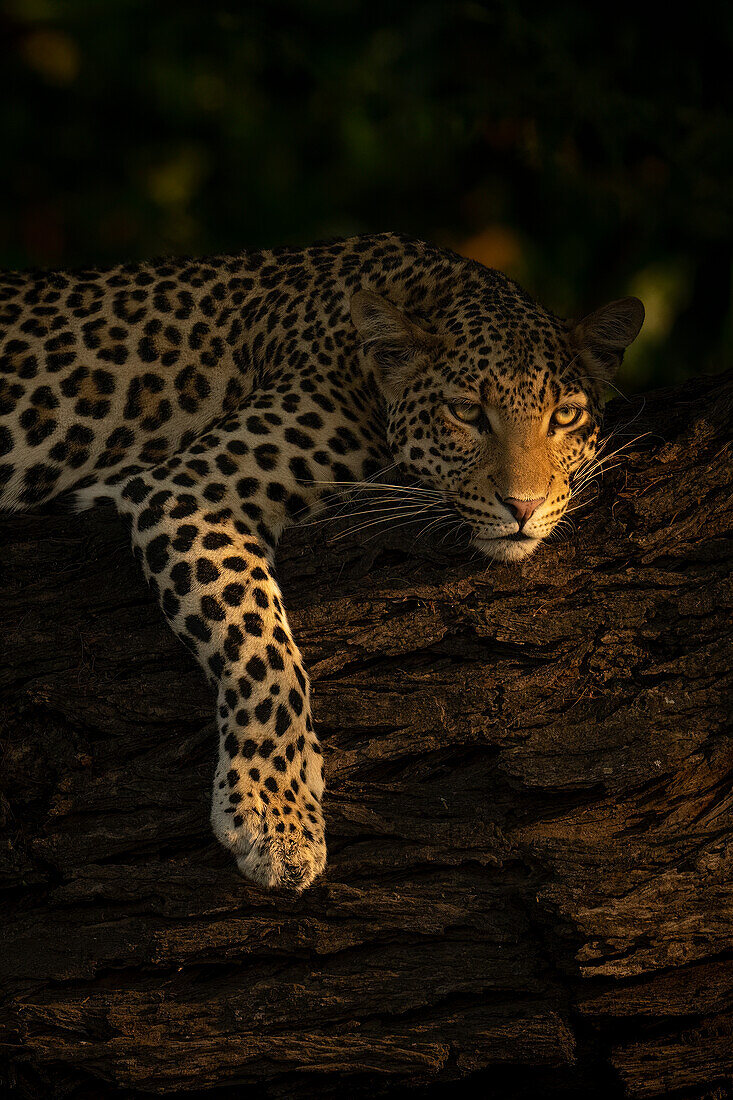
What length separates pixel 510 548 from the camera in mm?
4223

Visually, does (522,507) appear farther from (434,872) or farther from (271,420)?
(434,872)

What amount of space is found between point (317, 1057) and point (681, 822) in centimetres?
138

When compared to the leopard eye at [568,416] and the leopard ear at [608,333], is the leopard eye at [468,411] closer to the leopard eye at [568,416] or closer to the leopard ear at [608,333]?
the leopard eye at [568,416]

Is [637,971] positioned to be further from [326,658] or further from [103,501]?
[103,501]

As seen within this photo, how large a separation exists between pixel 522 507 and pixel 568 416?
64 centimetres

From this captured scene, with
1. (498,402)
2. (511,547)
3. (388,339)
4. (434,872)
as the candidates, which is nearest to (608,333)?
(498,402)

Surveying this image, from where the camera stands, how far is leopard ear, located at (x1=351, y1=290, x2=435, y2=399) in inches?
191

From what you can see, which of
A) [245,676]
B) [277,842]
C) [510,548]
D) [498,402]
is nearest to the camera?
[277,842]

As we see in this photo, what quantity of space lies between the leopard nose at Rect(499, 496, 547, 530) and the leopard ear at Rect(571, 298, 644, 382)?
2.89ft

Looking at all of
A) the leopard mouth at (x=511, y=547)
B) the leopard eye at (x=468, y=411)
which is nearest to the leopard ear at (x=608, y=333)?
the leopard eye at (x=468, y=411)

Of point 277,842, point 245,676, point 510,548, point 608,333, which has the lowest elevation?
point 277,842

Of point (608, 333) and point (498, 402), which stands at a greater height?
point (608, 333)

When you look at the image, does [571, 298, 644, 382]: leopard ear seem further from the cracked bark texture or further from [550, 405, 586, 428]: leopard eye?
the cracked bark texture

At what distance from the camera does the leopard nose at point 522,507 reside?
426cm
